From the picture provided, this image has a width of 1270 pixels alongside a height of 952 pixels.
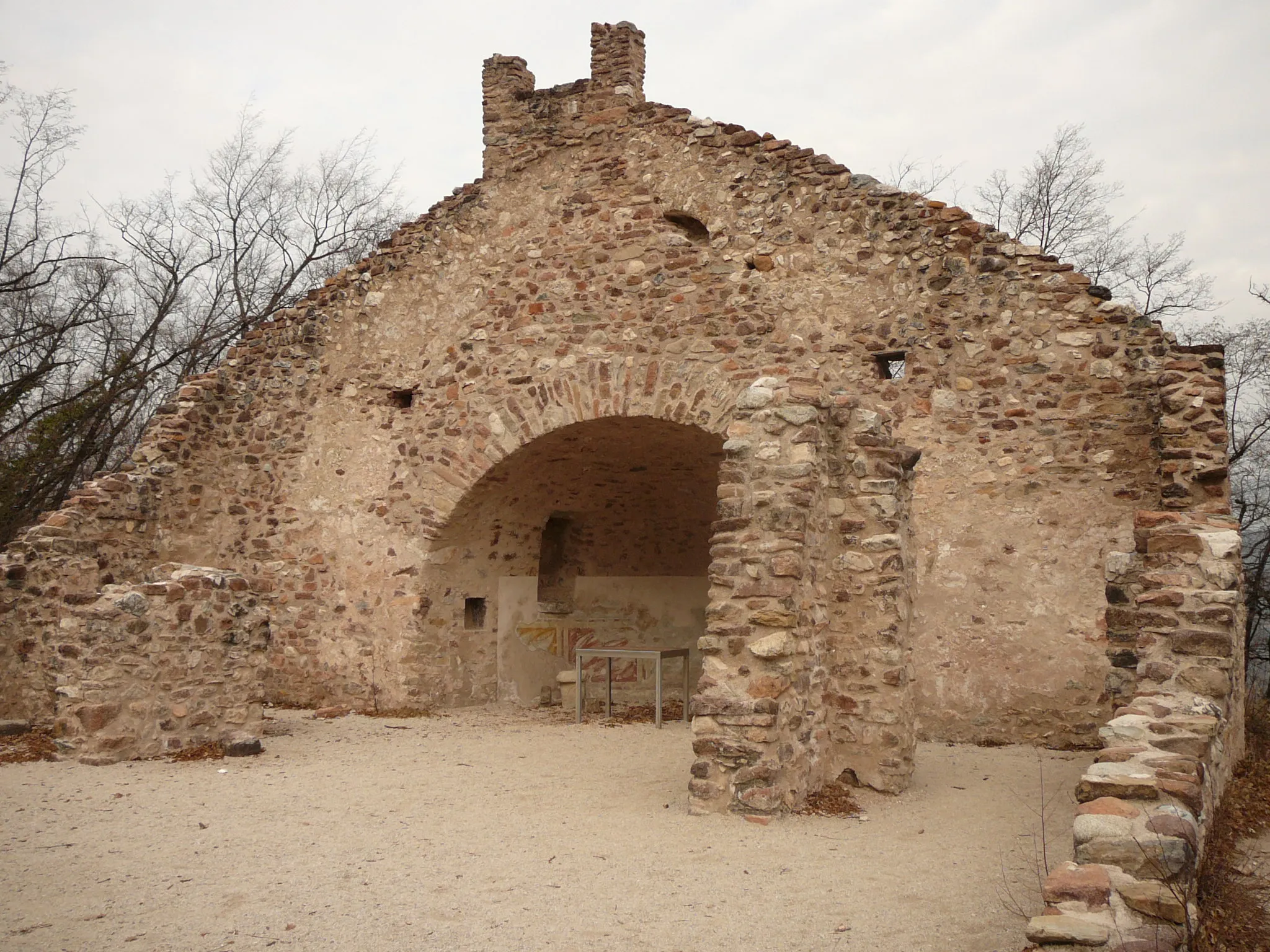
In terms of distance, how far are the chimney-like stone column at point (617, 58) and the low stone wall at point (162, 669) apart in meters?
5.67

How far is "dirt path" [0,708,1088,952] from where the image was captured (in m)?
3.77

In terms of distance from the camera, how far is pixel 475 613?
35.4 feet

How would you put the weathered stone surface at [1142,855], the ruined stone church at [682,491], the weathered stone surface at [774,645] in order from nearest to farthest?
the weathered stone surface at [1142,855] → the weathered stone surface at [774,645] → the ruined stone church at [682,491]

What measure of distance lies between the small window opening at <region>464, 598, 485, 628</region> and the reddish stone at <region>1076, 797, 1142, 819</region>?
763 cm

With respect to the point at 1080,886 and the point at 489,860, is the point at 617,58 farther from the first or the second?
the point at 1080,886

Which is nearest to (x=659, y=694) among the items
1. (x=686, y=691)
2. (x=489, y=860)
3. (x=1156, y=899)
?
(x=686, y=691)

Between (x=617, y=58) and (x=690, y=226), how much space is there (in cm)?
186

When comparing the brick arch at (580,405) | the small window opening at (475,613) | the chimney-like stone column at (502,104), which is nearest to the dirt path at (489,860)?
the brick arch at (580,405)

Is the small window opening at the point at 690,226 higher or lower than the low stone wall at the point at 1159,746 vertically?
higher

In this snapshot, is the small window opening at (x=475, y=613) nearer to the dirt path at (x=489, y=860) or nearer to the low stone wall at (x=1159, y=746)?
the dirt path at (x=489, y=860)

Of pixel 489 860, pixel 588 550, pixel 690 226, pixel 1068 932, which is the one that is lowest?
pixel 489 860

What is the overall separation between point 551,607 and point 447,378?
2911mm

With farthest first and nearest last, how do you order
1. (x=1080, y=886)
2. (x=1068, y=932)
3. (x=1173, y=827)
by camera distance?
(x=1173, y=827) → (x=1080, y=886) → (x=1068, y=932)

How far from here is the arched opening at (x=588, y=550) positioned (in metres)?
10.3
